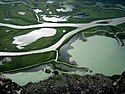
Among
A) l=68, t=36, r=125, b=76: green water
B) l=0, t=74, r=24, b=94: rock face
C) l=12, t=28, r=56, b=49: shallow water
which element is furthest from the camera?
l=12, t=28, r=56, b=49: shallow water

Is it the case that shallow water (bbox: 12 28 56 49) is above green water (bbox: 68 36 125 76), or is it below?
above

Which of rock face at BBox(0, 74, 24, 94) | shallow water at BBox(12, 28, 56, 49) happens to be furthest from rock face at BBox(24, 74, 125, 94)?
shallow water at BBox(12, 28, 56, 49)

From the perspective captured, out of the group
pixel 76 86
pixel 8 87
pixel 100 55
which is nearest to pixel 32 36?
pixel 100 55

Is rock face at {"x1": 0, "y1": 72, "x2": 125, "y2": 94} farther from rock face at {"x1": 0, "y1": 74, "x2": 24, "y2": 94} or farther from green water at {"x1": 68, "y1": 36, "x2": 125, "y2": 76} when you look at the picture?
green water at {"x1": 68, "y1": 36, "x2": 125, "y2": 76}

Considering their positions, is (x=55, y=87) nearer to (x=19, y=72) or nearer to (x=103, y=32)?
(x=19, y=72)

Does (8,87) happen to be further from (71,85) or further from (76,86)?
(76,86)

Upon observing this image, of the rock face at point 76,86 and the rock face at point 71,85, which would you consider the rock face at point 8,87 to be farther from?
the rock face at point 76,86

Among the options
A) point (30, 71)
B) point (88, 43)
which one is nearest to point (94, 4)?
point (88, 43)
